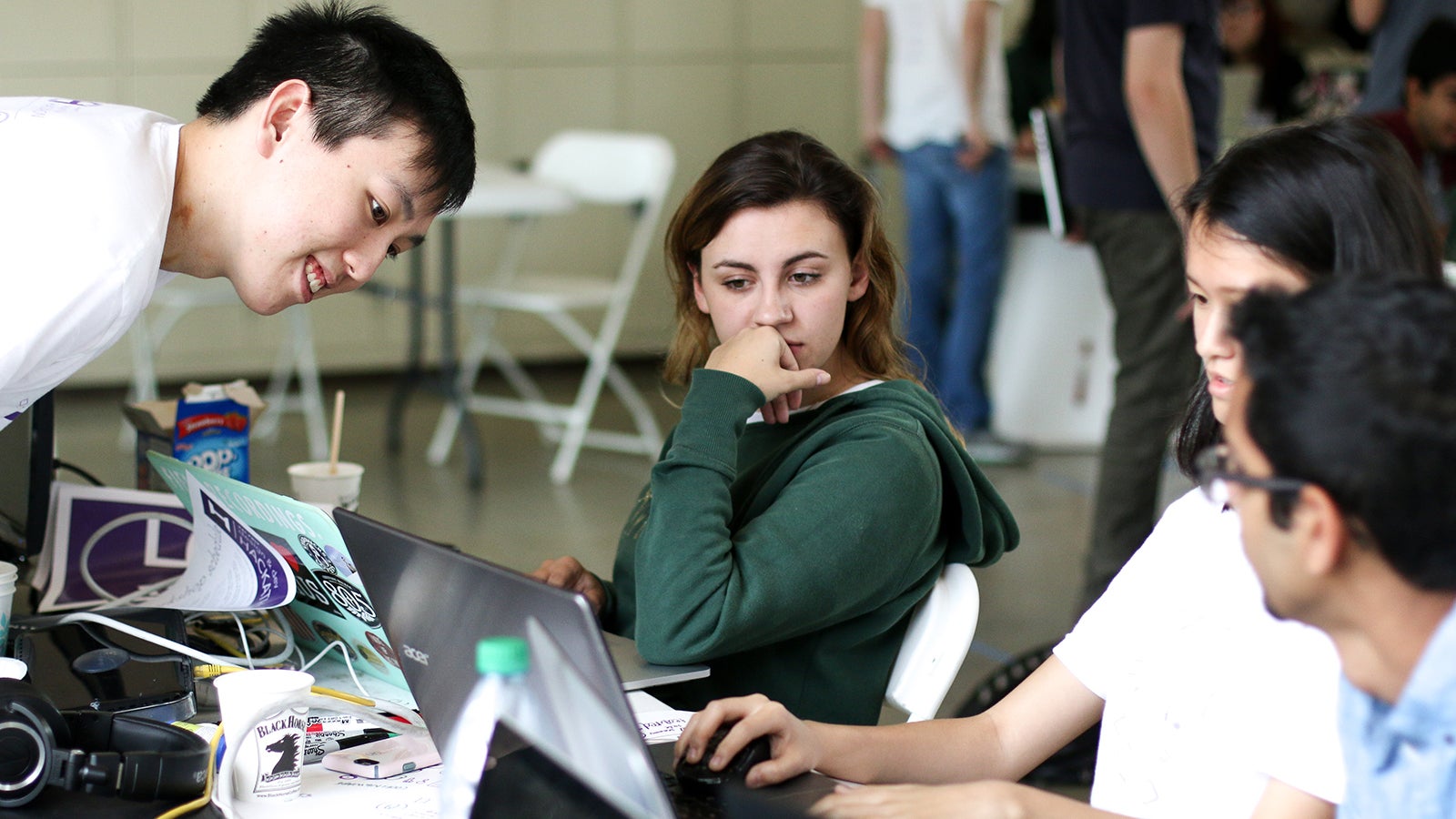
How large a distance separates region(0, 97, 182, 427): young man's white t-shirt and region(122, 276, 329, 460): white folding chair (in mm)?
3194

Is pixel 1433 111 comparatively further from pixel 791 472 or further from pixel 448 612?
pixel 448 612

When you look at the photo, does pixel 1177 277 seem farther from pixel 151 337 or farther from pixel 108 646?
pixel 151 337

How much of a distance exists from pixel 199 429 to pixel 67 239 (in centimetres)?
50

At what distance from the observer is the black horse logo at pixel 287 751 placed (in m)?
1.03

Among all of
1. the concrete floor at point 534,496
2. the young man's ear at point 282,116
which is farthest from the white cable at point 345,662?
the concrete floor at point 534,496

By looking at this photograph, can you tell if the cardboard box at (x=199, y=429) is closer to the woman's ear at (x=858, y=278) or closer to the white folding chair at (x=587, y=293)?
the woman's ear at (x=858, y=278)

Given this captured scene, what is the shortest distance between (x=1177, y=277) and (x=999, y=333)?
1772 mm

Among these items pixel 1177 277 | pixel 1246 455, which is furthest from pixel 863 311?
pixel 1177 277

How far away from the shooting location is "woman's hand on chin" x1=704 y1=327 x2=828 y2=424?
1421mm

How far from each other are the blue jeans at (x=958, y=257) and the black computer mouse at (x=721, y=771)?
3.34m

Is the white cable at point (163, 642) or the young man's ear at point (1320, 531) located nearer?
the young man's ear at point (1320, 531)

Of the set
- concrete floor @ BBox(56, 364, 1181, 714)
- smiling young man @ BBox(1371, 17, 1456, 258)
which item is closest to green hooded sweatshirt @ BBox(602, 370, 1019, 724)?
concrete floor @ BBox(56, 364, 1181, 714)

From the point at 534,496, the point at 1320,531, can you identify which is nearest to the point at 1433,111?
the point at 534,496

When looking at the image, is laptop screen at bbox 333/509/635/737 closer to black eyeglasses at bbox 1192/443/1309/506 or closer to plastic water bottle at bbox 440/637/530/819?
plastic water bottle at bbox 440/637/530/819
